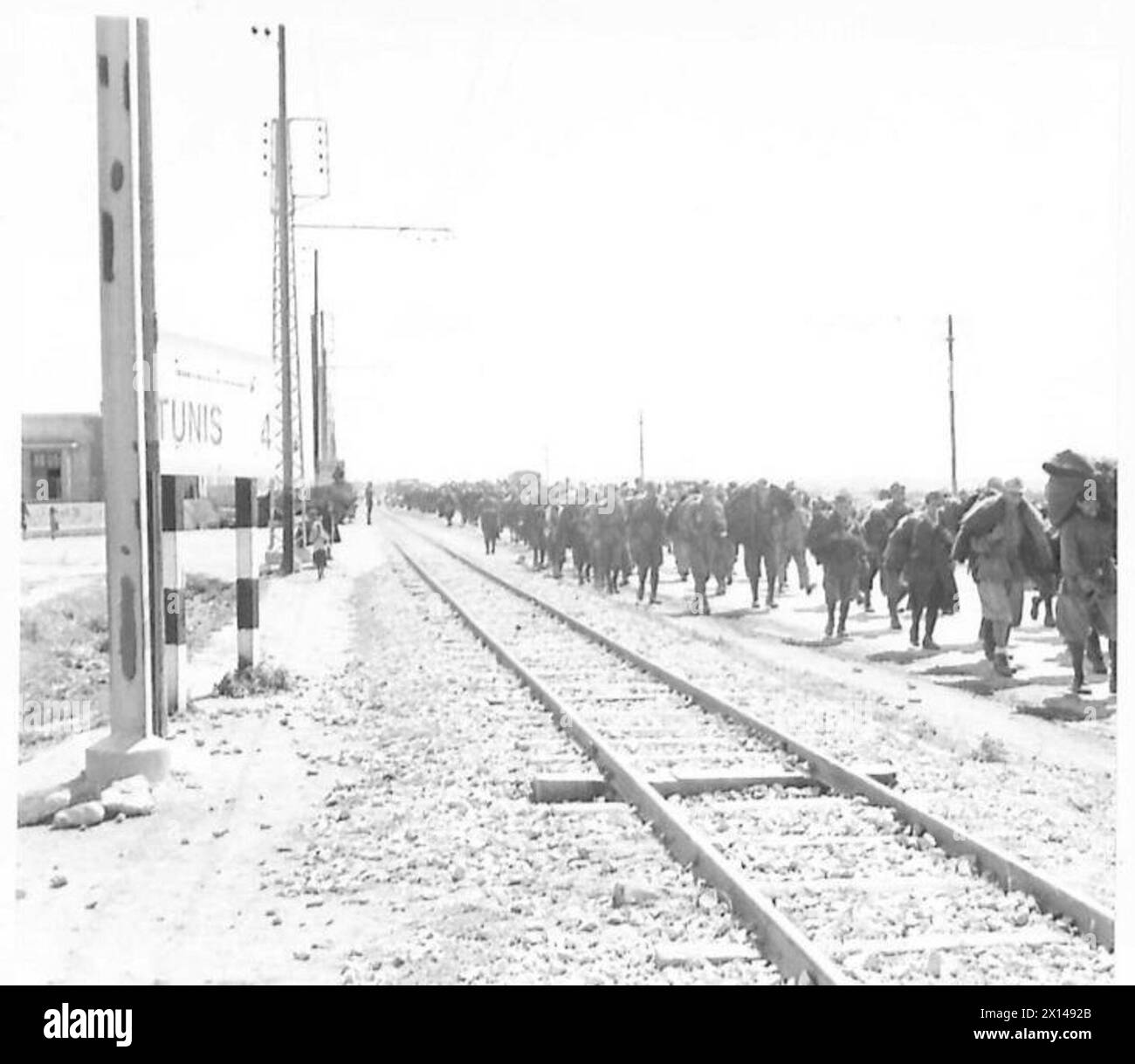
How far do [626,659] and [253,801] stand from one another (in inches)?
230

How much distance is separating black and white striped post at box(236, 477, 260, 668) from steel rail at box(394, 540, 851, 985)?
2672 mm

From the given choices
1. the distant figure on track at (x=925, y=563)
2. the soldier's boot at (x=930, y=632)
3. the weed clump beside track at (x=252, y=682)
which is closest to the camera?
the weed clump beside track at (x=252, y=682)

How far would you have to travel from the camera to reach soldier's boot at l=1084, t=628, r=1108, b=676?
11.4 m

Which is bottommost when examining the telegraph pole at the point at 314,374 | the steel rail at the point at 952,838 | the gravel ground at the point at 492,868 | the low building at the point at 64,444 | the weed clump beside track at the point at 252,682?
the gravel ground at the point at 492,868

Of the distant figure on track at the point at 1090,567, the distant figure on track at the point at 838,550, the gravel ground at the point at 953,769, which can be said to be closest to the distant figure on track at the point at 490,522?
the distant figure on track at the point at 838,550

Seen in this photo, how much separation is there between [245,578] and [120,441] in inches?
136

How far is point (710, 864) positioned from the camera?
18.4ft

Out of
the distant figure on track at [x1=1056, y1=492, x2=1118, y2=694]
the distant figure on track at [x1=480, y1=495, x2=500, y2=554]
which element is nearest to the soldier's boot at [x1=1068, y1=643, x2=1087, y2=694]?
the distant figure on track at [x1=1056, y1=492, x2=1118, y2=694]

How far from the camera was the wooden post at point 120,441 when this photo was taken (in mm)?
7145

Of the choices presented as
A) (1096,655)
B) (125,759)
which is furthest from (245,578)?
(1096,655)

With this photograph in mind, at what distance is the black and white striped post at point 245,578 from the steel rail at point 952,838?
338 centimetres

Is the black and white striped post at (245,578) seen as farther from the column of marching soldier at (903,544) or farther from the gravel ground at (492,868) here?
the column of marching soldier at (903,544)

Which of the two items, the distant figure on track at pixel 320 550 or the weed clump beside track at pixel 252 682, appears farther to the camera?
the distant figure on track at pixel 320 550
